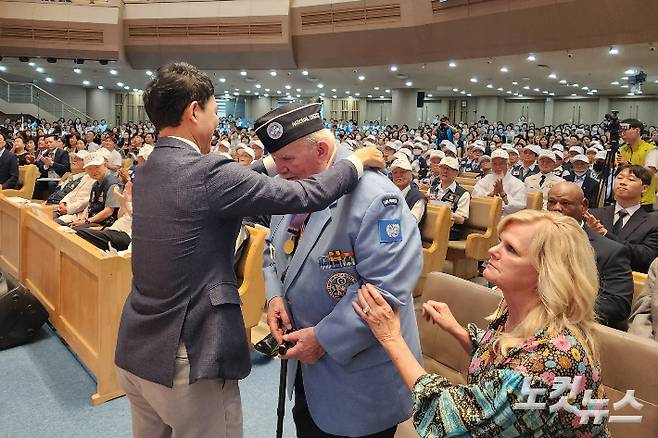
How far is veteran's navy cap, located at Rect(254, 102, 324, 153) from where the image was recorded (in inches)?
59.1

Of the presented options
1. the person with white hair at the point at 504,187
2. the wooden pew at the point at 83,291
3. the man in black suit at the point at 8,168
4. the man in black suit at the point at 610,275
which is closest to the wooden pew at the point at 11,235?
the wooden pew at the point at 83,291

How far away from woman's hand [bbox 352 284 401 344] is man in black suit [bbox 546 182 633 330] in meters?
1.73

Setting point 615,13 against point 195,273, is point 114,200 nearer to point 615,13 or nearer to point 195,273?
point 195,273

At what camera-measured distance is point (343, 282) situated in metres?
1.53

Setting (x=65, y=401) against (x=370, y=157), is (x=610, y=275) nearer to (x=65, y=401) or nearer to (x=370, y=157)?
(x=370, y=157)

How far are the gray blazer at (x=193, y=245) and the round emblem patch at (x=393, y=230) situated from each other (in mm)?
161

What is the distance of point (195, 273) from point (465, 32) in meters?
12.6

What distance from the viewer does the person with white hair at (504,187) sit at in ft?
20.7

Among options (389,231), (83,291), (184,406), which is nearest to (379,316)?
(389,231)

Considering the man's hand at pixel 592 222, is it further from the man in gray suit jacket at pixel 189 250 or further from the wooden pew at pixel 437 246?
the man in gray suit jacket at pixel 189 250

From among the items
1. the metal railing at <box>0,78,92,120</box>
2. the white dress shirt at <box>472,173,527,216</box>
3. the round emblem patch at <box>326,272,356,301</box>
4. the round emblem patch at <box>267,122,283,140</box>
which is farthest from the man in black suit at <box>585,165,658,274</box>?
the metal railing at <box>0,78,92,120</box>

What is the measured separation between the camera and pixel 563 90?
2622cm

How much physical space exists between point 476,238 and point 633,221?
2.00 meters

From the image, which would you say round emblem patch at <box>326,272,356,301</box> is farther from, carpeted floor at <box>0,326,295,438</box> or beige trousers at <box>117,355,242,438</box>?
carpeted floor at <box>0,326,295,438</box>
